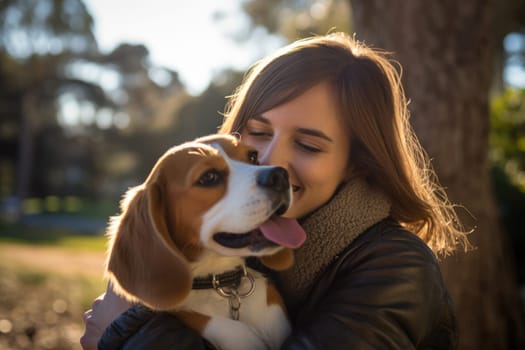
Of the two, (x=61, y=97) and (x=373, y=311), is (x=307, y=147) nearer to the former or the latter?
(x=373, y=311)

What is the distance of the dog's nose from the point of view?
220 centimetres

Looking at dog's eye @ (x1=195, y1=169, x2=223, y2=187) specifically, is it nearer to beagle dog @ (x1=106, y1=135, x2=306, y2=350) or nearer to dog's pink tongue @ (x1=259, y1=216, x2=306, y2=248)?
beagle dog @ (x1=106, y1=135, x2=306, y2=350)

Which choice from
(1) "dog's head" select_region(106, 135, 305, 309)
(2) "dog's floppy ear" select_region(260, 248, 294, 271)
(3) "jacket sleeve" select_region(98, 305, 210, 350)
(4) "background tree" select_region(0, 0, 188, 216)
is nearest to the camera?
(3) "jacket sleeve" select_region(98, 305, 210, 350)

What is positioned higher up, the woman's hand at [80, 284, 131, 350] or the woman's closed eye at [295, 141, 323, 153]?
the woman's closed eye at [295, 141, 323, 153]

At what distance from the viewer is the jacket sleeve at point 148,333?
2.04 meters

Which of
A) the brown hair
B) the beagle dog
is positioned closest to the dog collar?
Answer: the beagle dog

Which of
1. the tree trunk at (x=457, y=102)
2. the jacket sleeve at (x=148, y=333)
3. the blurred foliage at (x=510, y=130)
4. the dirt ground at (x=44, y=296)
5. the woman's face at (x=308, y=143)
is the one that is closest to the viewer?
the jacket sleeve at (x=148, y=333)

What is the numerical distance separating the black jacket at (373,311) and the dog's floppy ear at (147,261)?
11cm

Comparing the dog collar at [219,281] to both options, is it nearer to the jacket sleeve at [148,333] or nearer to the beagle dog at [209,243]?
the beagle dog at [209,243]

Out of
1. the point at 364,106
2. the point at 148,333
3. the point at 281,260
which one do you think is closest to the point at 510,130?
the point at 364,106

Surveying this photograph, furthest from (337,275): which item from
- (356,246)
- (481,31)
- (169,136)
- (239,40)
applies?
(169,136)

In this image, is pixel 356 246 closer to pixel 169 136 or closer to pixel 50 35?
pixel 50 35

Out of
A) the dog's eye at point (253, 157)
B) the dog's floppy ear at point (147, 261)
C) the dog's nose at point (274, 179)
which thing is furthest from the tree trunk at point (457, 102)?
the dog's floppy ear at point (147, 261)

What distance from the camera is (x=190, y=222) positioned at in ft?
7.55
